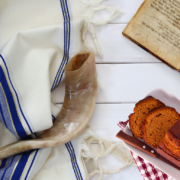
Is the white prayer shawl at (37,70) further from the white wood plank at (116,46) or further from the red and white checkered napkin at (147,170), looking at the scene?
the red and white checkered napkin at (147,170)

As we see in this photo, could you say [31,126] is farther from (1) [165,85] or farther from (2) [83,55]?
(1) [165,85]

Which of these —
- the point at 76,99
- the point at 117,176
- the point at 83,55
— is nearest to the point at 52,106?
the point at 76,99

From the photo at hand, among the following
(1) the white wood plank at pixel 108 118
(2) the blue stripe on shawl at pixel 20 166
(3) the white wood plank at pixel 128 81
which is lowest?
(2) the blue stripe on shawl at pixel 20 166

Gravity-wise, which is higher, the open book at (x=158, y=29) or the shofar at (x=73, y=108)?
the open book at (x=158, y=29)

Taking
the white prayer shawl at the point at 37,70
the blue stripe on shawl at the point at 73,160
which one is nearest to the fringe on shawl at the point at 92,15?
the white prayer shawl at the point at 37,70

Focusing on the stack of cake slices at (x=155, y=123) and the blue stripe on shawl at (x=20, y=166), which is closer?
the stack of cake slices at (x=155, y=123)

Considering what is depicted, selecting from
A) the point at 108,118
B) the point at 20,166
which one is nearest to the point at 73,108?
the point at 108,118
